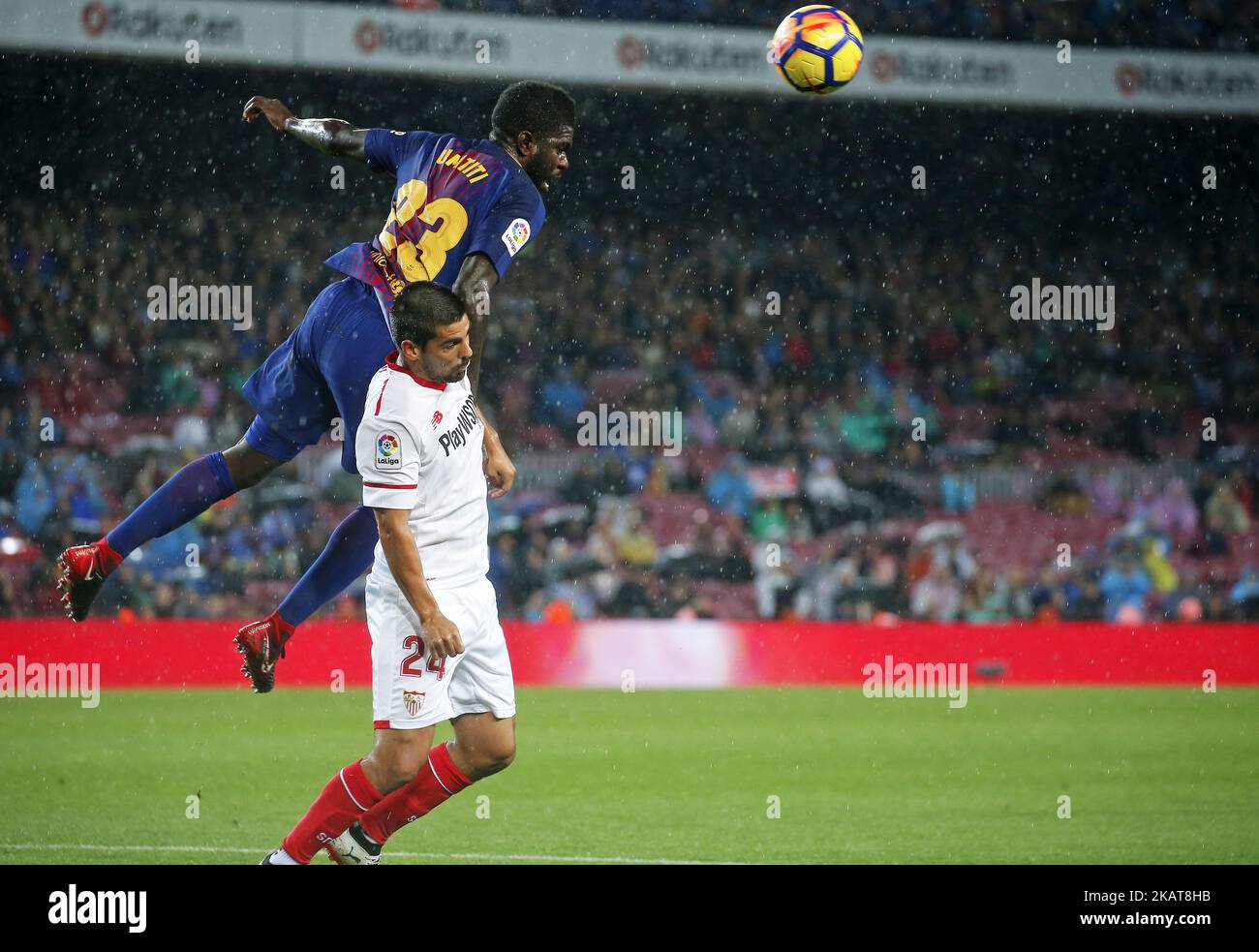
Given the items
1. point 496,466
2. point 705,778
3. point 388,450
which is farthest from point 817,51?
point 705,778

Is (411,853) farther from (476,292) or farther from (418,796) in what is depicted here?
(476,292)

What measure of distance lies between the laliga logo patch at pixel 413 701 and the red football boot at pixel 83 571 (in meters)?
1.64

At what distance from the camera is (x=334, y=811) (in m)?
4.98

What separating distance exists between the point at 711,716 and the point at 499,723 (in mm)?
7122

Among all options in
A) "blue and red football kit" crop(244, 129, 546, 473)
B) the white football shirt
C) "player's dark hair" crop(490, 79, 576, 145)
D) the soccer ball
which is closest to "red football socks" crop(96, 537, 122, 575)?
"blue and red football kit" crop(244, 129, 546, 473)

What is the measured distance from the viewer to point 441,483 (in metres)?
4.94

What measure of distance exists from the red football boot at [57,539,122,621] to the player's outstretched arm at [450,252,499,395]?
1.63 meters

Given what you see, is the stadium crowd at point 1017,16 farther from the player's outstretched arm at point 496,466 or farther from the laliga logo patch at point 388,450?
the laliga logo patch at point 388,450

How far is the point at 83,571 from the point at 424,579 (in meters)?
1.84

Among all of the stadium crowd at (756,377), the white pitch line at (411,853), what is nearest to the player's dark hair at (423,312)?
the white pitch line at (411,853)

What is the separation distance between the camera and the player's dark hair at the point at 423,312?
4.78 meters

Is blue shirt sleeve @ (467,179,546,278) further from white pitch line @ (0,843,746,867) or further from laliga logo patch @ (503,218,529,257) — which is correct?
white pitch line @ (0,843,746,867)
